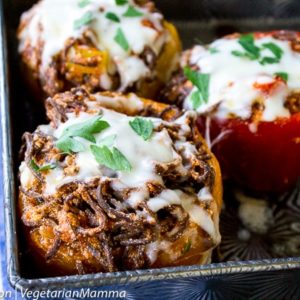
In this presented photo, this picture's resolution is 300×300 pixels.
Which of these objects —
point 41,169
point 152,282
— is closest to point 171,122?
point 41,169

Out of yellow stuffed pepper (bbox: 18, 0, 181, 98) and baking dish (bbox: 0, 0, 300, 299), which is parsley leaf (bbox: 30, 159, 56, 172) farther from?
yellow stuffed pepper (bbox: 18, 0, 181, 98)

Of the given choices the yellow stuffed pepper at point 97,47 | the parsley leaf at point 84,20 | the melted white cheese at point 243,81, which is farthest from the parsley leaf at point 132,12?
the melted white cheese at point 243,81

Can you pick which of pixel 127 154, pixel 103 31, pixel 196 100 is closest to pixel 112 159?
pixel 127 154

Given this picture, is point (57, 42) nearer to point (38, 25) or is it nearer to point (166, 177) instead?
point (38, 25)

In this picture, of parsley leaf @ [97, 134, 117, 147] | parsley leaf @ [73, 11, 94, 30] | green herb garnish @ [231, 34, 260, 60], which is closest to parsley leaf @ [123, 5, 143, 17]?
parsley leaf @ [73, 11, 94, 30]

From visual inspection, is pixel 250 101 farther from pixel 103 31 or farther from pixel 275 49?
pixel 103 31

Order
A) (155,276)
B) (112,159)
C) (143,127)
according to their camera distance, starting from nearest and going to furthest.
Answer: (155,276)
(112,159)
(143,127)

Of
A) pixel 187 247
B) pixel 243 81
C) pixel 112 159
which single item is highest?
pixel 112 159
